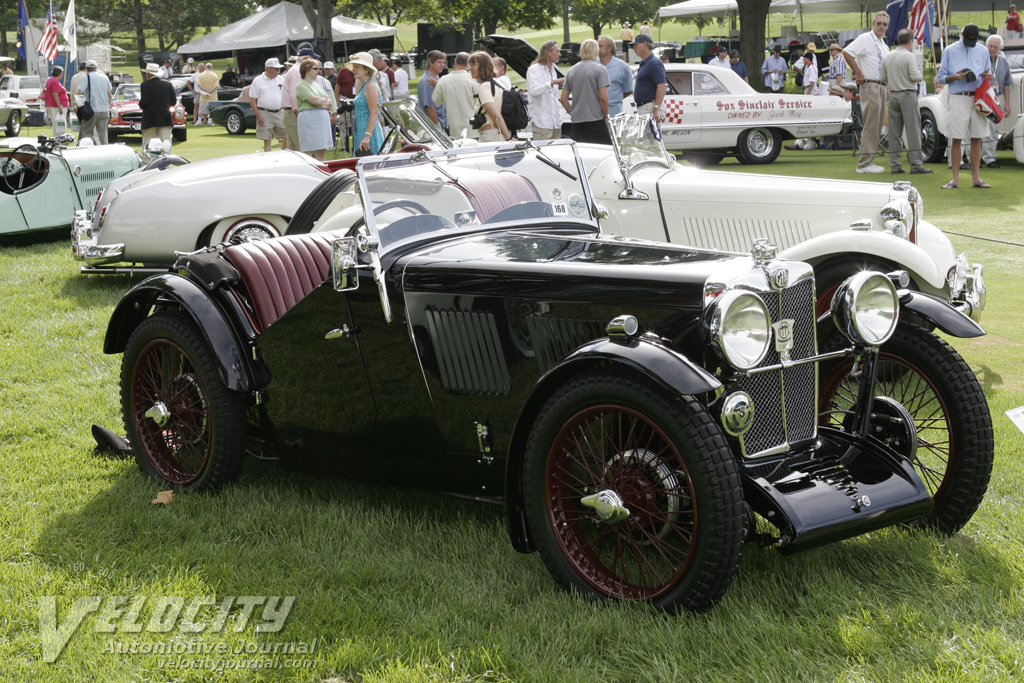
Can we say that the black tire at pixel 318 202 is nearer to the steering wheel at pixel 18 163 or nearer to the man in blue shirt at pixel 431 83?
the steering wheel at pixel 18 163

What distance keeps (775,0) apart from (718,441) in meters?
31.9

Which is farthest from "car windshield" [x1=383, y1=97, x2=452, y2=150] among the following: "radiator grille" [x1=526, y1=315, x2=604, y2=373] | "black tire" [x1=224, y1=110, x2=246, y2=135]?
"black tire" [x1=224, y1=110, x2=246, y2=135]

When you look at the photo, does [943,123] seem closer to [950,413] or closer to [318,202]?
[318,202]

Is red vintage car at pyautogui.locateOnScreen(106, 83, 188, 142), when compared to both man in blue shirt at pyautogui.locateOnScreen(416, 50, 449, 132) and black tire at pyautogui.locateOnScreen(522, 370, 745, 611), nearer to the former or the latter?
man in blue shirt at pyautogui.locateOnScreen(416, 50, 449, 132)

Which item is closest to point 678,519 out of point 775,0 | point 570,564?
point 570,564

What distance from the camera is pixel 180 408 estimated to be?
4.29m

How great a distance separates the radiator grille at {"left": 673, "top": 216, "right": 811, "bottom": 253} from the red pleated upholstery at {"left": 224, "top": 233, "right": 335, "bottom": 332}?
2635 mm

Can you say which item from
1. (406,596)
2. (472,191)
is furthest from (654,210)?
(406,596)

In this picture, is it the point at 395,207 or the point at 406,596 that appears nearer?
the point at 406,596

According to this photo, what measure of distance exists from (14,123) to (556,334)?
88.1 ft

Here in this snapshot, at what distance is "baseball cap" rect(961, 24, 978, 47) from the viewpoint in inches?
475

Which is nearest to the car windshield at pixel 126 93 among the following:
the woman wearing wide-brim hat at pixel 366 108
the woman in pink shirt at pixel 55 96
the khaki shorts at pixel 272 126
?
the woman in pink shirt at pixel 55 96

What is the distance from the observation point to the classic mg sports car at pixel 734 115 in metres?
15.6

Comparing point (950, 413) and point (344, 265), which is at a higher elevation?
point (344, 265)
